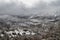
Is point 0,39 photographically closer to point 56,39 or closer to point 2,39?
point 2,39

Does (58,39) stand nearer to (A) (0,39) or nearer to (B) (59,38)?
(B) (59,38)

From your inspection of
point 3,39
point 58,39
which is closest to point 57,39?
point 58,39

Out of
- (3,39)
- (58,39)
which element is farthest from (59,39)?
(3,39)

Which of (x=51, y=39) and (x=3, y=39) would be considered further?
(x=3, y=39)

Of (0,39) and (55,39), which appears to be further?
(0,39)

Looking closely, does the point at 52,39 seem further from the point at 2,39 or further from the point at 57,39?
the point at 2,39

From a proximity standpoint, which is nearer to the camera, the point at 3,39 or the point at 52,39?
the point at 52,39
